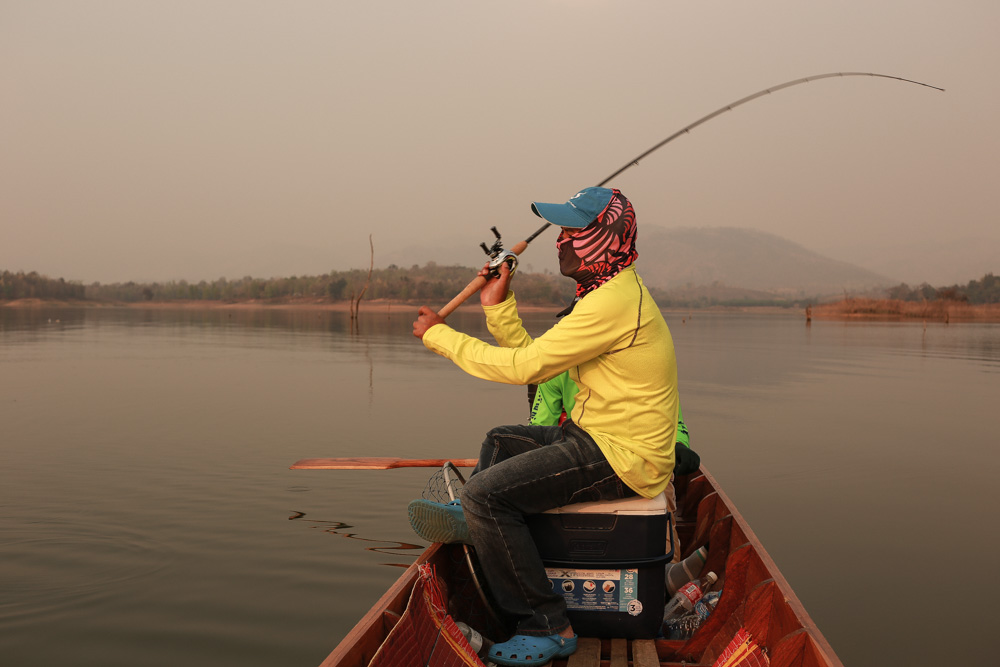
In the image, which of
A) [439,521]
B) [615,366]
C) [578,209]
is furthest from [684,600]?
[578,209]

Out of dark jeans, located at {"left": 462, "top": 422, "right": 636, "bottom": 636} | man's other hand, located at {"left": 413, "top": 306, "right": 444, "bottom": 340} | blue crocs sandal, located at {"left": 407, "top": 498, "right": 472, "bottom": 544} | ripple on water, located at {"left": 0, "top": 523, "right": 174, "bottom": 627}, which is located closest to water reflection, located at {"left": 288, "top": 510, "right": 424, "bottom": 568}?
ripple on water, located at {"left": 0, "top": 523, "right": 174, "bottom": 627}

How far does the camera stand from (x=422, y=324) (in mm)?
3420

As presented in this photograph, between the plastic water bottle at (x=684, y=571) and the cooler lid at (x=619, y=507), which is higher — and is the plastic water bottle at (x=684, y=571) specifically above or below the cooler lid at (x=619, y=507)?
below

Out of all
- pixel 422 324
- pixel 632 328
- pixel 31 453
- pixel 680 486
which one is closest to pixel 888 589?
pixel 680 486

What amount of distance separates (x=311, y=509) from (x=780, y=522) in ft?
15.6

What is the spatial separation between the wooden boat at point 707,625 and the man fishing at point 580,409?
290mm

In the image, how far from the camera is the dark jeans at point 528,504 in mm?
3283

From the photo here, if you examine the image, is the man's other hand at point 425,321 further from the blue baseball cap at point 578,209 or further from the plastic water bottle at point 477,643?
the plastic water bottle at point 477,643

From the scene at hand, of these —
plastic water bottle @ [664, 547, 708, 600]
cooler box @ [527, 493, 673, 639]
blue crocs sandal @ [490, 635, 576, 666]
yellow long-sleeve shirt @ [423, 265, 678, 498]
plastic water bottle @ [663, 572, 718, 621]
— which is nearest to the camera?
yellow long-sleeve shirt @ [423, 265, 678, 498]

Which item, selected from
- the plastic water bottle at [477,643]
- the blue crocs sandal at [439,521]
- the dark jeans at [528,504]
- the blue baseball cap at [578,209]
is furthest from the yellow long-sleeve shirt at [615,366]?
the plastic water bottle at [477,643]

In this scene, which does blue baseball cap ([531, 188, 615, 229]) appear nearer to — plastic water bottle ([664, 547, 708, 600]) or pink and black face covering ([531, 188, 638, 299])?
pink and black face covering ([531, 188, 638, 299])

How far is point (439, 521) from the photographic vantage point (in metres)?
3.52

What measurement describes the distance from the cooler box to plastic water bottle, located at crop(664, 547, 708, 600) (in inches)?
40.2

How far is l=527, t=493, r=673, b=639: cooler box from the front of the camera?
3.45 m
